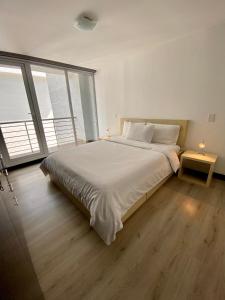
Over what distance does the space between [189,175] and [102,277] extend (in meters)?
2.13

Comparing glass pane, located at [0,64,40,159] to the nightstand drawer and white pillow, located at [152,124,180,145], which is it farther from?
the nightstand drawer

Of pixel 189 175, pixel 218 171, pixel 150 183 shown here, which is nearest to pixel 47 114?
pixel 150 183

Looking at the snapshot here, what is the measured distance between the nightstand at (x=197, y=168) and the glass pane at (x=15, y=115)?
10.9 ft

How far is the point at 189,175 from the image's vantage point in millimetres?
2551

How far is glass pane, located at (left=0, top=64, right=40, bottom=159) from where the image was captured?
9.85 feet

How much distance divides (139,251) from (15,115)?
3584 mm

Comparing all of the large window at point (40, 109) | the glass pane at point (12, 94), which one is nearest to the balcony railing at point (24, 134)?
the large window at point (40, 109)

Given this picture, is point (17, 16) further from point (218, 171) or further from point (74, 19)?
point (218, 171)

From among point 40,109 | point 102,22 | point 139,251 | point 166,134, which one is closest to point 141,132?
point 166,134

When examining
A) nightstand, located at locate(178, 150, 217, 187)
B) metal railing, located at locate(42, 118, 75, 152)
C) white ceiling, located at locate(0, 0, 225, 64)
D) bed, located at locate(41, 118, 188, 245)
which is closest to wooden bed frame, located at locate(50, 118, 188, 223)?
bed, located at locate(41, 118, 188, 245)

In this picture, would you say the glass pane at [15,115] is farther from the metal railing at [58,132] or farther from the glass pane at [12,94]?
the metal railing at [58,132]

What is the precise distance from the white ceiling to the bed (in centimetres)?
143

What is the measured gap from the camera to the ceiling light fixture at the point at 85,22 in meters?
1.64

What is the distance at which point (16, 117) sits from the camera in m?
3.25
